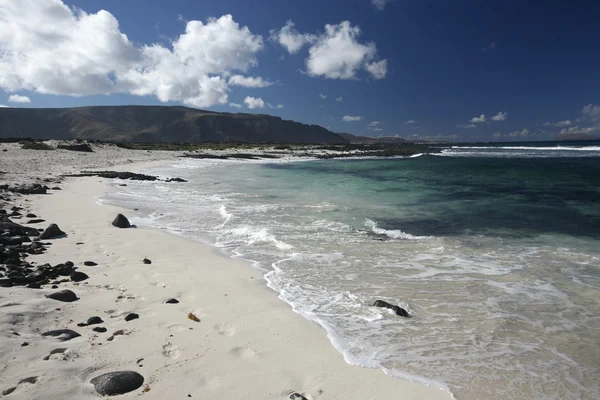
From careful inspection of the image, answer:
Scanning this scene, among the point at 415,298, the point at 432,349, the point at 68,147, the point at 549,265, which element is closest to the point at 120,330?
the point at 432,349

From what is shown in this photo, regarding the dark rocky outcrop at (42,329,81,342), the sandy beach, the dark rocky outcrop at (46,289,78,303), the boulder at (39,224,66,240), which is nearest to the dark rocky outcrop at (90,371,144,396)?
the sandy beach

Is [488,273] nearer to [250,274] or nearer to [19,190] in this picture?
[250,274]

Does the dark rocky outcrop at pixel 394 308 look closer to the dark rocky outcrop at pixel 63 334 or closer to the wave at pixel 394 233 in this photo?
the dark rocky outcrop at pixel 63 334

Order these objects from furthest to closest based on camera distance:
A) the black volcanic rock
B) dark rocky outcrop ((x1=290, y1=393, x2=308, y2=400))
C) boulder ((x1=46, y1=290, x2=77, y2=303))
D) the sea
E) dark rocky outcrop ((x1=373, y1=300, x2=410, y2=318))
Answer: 1. dark rocky outcrop ((x1=373, y1=300, x2=410, y2=318))
2. boulder ((x1=46, y1=290, x2=77, y2=303))
3. the black volcanic rock
4. the sea
5. dark rocky outcrop ((x1=290, y1=393, x2=308, y2=400))

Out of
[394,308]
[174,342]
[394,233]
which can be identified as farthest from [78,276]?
[394,233]

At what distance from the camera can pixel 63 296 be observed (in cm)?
512

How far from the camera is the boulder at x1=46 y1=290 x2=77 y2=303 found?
5082mm

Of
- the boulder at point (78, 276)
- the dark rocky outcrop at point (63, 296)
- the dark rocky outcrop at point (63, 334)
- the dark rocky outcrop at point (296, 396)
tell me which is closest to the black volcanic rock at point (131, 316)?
the dark rocky outcrop at point (63, 334)

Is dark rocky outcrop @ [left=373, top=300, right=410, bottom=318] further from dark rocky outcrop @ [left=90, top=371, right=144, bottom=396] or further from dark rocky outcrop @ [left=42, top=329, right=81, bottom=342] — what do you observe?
dark rocky outcrop @ [left=42, top=329, right=81, bottom=342]

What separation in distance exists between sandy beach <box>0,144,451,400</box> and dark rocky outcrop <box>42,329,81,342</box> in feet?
0.22

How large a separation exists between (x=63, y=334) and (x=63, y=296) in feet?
3.93

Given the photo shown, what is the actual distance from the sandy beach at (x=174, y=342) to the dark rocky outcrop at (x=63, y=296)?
0.09 m

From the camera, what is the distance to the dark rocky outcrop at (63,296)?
5082 mm

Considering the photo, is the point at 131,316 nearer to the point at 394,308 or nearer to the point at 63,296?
the point at 63,296
